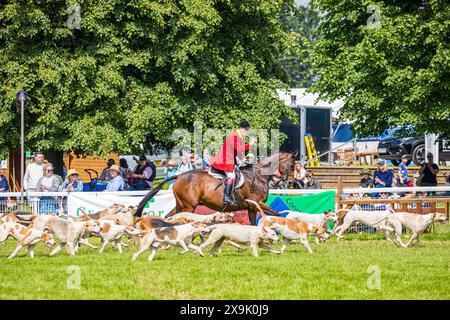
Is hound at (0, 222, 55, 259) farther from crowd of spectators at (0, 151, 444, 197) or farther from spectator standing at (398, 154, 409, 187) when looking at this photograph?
spectator standing at (398, 154, 409, 187)

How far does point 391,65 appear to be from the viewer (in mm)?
25016

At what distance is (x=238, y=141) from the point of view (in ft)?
58.4

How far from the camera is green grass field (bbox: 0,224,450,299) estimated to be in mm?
10758

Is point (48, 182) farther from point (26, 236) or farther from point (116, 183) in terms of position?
point (26, 236)

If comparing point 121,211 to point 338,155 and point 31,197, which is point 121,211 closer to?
point 31,197

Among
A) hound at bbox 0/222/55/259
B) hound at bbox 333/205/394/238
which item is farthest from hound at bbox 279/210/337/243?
hound at bbox 0/222/55/259

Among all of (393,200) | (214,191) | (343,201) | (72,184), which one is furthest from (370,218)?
(72,184)

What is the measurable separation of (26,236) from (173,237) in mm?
2349

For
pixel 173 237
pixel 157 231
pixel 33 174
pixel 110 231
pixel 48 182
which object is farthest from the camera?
pixel 33 174

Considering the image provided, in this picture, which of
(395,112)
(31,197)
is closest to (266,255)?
(31,197)

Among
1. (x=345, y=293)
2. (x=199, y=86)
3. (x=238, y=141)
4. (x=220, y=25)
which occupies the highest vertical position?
(x=220, y=25)

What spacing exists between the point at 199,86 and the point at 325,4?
4.52m

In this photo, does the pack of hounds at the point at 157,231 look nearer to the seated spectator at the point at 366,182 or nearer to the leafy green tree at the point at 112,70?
the seated spectator at the point at 366,182

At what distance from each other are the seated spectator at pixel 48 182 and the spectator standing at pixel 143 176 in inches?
93.4
